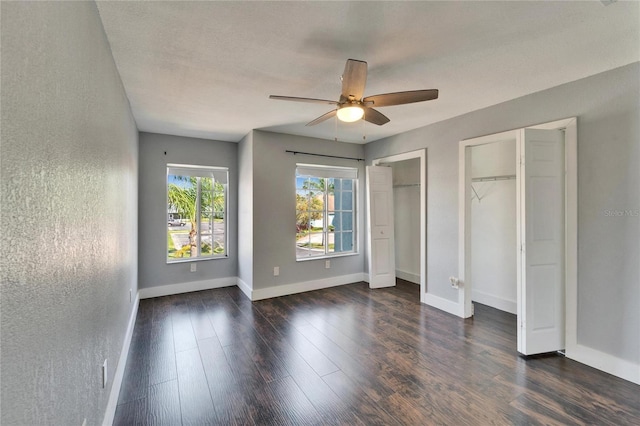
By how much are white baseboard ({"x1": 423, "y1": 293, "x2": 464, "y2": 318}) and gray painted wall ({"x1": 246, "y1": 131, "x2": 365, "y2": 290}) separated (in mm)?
1695

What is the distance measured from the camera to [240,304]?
402 centimetres

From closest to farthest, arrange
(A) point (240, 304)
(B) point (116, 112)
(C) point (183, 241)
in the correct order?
(B) point (116, 112) → (A) point (240, 304) → (C) point (183, 241)

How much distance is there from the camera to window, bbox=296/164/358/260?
4836 millimetres

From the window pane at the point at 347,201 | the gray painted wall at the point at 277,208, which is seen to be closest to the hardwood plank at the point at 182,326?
the gray painted wall at the point at 277,208

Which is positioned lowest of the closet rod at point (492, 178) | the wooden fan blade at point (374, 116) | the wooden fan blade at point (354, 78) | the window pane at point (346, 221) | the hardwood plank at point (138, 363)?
the hardwood plank at point (138, 363)

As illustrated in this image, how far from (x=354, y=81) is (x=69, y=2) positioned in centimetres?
152

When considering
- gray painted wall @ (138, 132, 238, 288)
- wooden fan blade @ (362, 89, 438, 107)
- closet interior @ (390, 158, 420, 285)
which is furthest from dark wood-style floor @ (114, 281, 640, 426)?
wooden fan blade @ (362, 89, 438, 107)

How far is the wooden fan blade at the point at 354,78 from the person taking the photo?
1856 millimetres

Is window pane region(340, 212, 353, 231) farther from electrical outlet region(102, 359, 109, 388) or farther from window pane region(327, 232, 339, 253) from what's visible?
electrical outlet region(102, 359, 109, 388)

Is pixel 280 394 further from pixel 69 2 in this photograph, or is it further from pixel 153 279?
pixel 153 279

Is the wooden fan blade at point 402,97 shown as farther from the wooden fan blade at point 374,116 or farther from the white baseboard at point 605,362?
the white baseboard at point 605,362

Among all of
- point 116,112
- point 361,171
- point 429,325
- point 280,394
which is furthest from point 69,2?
point 361,171

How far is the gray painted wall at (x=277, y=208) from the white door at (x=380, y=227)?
0.85 metres

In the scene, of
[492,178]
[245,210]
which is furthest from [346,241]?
[492,178]
